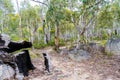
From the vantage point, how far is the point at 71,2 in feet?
55.7

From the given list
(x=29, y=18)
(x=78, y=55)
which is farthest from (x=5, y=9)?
(x=78, y=55)

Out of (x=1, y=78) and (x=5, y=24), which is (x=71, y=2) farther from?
(x=5, y=24)

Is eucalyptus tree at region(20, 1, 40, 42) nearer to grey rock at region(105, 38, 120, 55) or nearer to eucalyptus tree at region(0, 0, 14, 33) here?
eucalyptus tree at region(0, 0, 14, 33)

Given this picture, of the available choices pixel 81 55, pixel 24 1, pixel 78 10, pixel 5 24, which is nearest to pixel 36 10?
pixel 24 1

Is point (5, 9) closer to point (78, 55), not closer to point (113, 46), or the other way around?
point (78, 55)

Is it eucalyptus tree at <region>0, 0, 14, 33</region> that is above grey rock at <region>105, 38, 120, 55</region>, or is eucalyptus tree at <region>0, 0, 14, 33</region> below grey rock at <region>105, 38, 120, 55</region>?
above

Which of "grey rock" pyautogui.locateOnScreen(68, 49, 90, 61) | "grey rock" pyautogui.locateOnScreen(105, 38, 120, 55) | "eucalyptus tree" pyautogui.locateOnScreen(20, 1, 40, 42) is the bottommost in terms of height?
"grey rock" pyautogui.locateOnScreen(68, 49, 90, 61)

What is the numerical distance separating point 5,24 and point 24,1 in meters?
9.67

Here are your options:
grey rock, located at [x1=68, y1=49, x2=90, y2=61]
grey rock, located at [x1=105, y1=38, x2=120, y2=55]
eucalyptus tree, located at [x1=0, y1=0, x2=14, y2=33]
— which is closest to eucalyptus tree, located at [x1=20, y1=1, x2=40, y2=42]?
eucalyptus tree, located at [x1=0, y1=0, x2=14, y2=33]

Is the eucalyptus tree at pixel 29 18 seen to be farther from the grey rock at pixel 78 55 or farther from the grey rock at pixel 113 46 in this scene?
the grey rock at pixel 113 46

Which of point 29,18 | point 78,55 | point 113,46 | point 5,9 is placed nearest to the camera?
point 78,55

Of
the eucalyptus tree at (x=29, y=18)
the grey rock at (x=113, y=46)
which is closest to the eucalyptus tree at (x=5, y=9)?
the eucalyptus tree at (x=29, y=18)


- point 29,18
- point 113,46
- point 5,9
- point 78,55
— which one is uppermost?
point 5,9

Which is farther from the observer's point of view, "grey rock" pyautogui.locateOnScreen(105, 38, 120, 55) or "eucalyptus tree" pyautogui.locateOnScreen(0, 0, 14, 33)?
"eucalyptus tree" pyautogui.locateOnScreen(0, 0, 14, 33)
